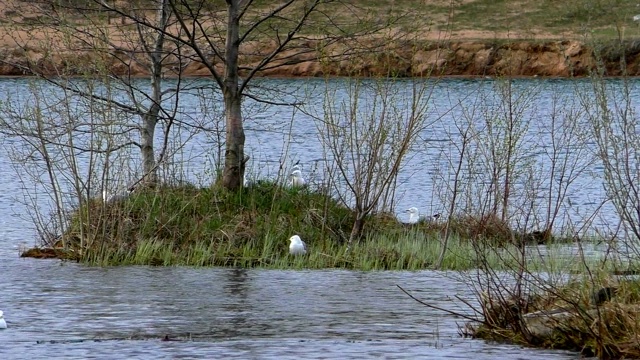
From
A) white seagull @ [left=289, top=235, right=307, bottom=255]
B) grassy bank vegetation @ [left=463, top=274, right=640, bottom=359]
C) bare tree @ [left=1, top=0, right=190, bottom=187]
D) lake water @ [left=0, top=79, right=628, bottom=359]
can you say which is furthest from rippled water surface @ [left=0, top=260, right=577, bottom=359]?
bare tree @ [left=1, top=0, right=190, bottom=187]

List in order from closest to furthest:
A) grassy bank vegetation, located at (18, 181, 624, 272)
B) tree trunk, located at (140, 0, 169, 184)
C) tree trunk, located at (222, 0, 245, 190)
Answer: grassy bank vegetation, located at (18, 181, 624, 272) < tree trunk, located at (222, 0, 245, 190) < tree trunk, located at (140, 0, 169, 184)

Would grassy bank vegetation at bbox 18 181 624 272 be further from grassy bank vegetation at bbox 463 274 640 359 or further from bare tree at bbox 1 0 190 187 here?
grassy bank vegetation at bbox 463 274 640 359

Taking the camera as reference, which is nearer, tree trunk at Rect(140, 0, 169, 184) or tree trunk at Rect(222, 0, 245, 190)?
tree trunk at Rect(222, 0, 245, 190)

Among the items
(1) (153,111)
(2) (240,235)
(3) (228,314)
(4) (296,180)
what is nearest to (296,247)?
(2) (240,235)

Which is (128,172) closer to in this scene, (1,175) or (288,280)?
(288,280)

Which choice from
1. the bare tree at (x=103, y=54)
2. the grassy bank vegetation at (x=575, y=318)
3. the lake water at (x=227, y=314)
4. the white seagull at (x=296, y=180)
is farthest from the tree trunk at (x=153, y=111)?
the grassy bank vegetation at (x=575, y=318)

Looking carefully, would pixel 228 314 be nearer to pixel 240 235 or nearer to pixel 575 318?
pixel 240 235

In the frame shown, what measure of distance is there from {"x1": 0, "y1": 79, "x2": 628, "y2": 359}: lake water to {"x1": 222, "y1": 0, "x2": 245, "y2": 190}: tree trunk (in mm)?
2075

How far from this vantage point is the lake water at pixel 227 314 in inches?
453

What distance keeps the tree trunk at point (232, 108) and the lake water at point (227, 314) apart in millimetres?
2075

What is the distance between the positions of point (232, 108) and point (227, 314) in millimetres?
5216

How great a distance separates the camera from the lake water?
11.5 m

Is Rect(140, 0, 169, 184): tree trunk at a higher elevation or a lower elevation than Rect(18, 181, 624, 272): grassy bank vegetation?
higher

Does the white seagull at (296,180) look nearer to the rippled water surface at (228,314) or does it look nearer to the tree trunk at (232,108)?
the tree trunk at (232,108)
